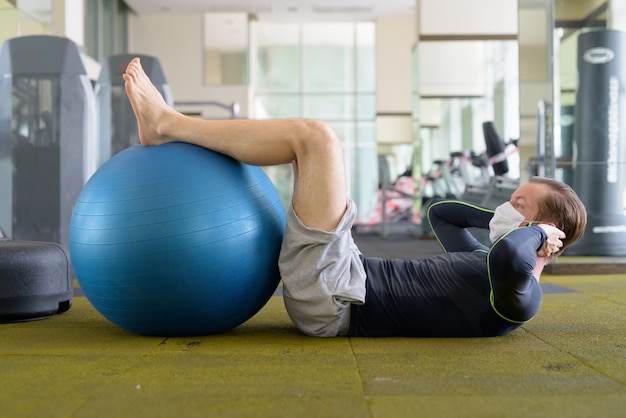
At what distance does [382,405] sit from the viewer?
1.38 m

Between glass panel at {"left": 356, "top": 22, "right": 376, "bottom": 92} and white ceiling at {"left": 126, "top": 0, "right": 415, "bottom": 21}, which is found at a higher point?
white ceiling at {"left": 126, "top": 0, "right": 415, "bottom": 21}

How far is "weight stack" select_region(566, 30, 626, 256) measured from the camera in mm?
5402

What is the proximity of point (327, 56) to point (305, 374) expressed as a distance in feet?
42.6

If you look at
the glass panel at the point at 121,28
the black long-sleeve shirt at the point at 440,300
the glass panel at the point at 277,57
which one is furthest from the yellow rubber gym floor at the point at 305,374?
the glass panel at the point at 277,57

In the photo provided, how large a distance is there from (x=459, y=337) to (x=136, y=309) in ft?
3.15

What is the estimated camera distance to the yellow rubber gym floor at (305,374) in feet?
4.47

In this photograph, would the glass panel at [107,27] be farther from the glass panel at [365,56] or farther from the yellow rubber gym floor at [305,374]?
the yellow rubber gym floor at [305,374]

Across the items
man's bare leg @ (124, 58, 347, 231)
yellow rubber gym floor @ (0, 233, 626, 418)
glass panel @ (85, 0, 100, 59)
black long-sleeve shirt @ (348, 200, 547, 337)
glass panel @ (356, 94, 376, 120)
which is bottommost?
yellow rubber gym floor @ (0, 233, 626, 418)

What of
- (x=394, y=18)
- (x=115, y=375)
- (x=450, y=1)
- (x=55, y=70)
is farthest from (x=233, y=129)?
(x=394, y=18)

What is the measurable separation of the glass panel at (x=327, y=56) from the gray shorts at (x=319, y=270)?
12227 mm

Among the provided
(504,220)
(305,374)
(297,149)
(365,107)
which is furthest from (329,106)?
(305,374)

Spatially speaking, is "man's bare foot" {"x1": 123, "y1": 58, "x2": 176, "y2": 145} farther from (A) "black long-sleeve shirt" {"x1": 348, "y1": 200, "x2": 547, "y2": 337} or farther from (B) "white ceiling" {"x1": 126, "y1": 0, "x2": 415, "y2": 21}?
(B) "white ceiling" {"x1": 126, "y1": 0, "x2": 415, "y2": 21}

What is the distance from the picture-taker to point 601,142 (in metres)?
5.43

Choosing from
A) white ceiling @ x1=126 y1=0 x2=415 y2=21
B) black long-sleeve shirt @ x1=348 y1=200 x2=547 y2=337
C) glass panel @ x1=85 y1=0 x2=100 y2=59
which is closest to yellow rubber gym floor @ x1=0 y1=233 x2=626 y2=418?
black long-sleeve shirt @ x1=348 y1=200 x2=547 y2=337
